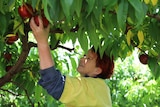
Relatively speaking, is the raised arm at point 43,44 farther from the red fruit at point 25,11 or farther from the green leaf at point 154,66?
the green leaf at point 154,66

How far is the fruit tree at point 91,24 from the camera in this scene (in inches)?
48.6

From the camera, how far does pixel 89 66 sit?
2.14 metres

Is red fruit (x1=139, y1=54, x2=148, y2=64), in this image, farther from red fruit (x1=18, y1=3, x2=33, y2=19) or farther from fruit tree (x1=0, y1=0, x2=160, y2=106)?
red fruit (x1=18, y1=3, x2=33, y2=19)

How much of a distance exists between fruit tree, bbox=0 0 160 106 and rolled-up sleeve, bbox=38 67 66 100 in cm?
14

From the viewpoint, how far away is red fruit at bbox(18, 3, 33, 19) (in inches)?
61.9

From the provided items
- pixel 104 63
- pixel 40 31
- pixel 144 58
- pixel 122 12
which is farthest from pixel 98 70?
pixel 122 12

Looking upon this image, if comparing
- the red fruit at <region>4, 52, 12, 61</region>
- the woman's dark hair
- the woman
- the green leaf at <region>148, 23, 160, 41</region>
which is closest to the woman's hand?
the woman

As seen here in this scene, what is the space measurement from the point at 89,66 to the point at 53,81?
1.50 ft

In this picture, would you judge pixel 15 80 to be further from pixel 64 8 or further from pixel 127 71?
pixel 127 71

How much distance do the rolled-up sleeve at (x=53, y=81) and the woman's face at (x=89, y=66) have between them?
16.1 inches

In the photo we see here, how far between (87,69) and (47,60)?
460 mm

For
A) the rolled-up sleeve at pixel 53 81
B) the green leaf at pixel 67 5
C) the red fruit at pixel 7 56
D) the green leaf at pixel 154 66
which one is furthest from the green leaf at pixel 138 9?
the red fruit at pixel 7 56

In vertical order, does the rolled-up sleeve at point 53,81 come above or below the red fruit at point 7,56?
below

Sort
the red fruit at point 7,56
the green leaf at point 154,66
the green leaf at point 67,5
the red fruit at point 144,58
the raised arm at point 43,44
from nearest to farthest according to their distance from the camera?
the green leaf at point 67,5 → the raised arm at point 43,44 → the green leaf at point 154,66 → the red fruit at point 144,58 → the red fruit at point 7,56
